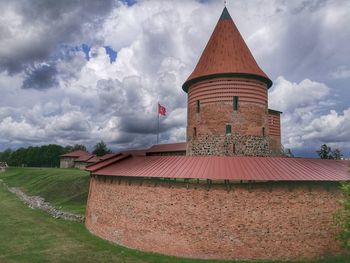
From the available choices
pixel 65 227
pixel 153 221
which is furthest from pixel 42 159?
pixel 153 221

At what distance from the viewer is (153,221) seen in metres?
14.8

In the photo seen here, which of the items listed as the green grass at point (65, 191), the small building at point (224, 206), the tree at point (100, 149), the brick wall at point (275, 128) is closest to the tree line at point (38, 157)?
the tree at point (100, 149)

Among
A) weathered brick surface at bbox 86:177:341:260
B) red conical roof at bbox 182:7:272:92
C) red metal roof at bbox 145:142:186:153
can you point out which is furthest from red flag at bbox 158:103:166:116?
weathered brick surface at bbox 86:177:341:260

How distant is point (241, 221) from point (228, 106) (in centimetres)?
823

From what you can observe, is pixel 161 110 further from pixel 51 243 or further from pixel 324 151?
pixel 324 151

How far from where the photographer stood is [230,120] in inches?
778

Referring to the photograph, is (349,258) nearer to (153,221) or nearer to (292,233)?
(292,233)

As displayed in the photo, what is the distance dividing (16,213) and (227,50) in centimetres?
1989

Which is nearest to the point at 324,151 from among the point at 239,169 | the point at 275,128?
the point at 275,128

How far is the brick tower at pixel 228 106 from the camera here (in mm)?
19734

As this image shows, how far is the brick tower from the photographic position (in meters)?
Answer: 19.7

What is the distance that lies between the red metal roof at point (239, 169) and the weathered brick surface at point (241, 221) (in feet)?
1.69

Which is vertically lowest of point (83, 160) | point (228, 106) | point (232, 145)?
point (232, 145)

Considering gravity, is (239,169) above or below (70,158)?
below
